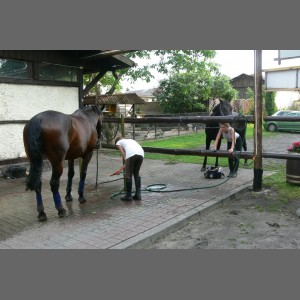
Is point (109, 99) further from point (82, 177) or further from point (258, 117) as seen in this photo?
point (258, 117)

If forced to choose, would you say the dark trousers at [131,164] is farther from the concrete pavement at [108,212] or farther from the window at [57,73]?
the window at [57,73]

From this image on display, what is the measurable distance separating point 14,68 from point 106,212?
17.5 feet

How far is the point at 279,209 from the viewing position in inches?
234

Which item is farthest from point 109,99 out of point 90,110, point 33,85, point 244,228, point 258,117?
point 244,228

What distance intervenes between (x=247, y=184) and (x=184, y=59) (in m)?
8.71

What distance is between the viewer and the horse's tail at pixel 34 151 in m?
5.16

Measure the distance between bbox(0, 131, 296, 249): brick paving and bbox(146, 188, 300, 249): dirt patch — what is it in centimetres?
22

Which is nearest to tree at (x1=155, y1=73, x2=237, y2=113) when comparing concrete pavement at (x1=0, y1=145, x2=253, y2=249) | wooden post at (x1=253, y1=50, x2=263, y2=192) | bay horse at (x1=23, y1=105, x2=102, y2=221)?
concrete pavement at (x1=0, y1=145, x2=253, y2=249)

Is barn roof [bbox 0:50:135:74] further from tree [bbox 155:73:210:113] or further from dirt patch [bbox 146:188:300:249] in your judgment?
tree [bbox 155:73:210:113]

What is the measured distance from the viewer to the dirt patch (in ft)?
14.9

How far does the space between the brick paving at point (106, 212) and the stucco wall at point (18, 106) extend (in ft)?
3.18

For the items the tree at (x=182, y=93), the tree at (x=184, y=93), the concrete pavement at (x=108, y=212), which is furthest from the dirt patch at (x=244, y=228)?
the tree at (x=182, y=93)

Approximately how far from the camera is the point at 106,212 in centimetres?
588

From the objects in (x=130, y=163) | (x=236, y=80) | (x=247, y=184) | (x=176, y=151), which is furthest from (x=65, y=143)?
(x=236, y=80)
